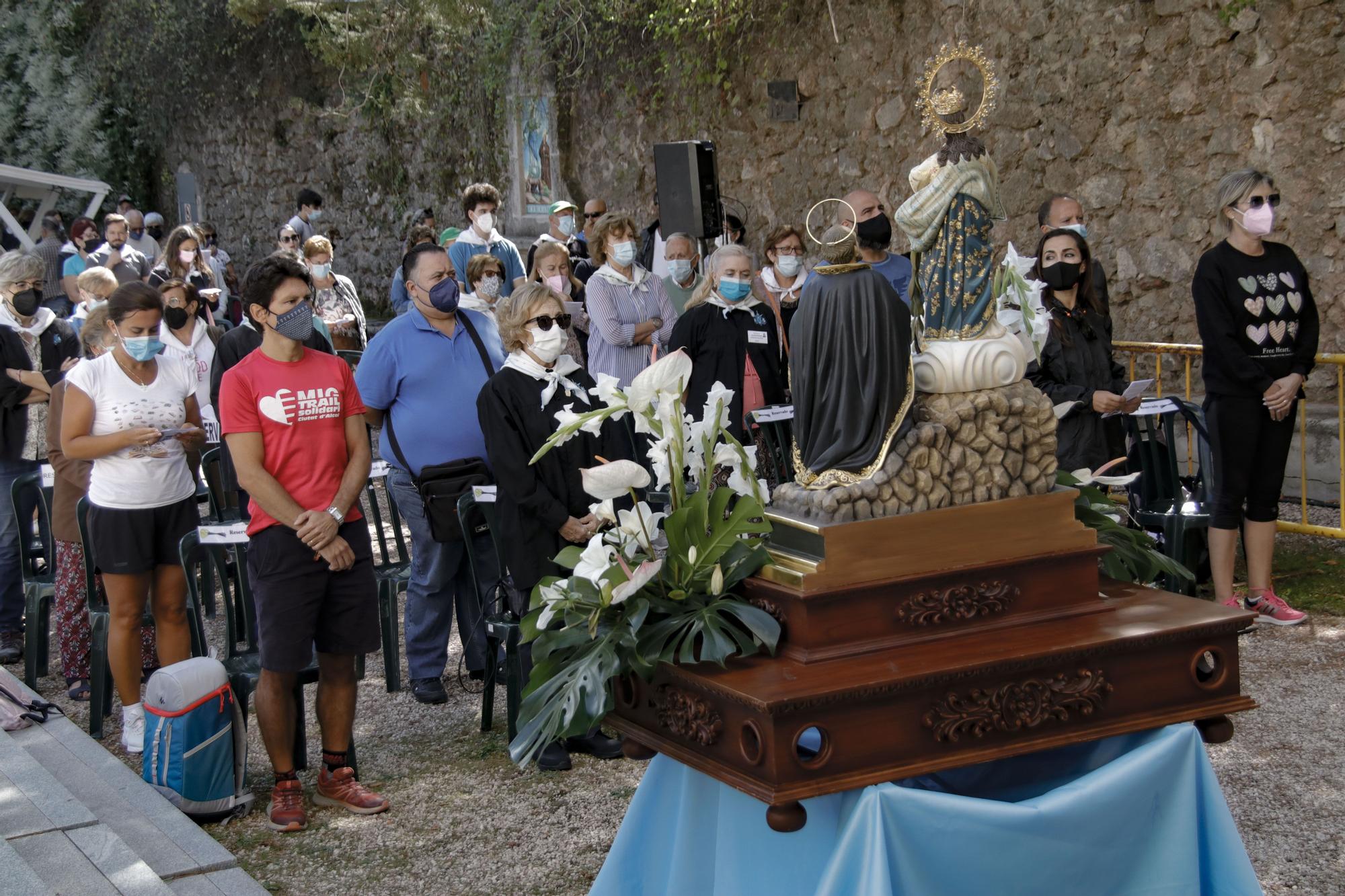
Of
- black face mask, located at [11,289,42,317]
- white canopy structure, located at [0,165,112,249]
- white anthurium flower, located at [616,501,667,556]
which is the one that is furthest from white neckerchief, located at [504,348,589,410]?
white canopy structure, located at [0,165,112,249]

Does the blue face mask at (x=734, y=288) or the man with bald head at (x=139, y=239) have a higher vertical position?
the man with bald head at (x=139, y=239)

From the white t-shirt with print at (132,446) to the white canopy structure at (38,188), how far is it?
14088 millimetres

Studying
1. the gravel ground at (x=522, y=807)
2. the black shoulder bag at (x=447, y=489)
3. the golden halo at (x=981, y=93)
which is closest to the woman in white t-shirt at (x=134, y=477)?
the gravel ground at (x=522, y=807)

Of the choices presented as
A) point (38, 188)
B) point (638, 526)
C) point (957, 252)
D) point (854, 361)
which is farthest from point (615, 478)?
point (38, 188)

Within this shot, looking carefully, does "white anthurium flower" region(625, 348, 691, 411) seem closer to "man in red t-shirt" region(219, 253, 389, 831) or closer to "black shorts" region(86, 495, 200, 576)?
"man in red t-shirt" region(219, 253, 389, 831)

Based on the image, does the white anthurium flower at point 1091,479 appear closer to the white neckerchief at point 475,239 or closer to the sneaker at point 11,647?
the sneaker at point 11,647

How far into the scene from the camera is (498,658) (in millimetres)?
5809

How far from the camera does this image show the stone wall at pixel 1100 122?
812 cm

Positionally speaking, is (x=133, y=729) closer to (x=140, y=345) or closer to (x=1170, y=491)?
(x=140, y=345)

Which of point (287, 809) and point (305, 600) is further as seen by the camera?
point (287, 809)

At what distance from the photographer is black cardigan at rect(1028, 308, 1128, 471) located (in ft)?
19.3

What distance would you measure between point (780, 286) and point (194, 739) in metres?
4.87

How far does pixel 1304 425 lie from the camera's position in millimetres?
7402

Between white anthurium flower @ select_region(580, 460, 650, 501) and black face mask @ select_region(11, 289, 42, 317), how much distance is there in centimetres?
521
